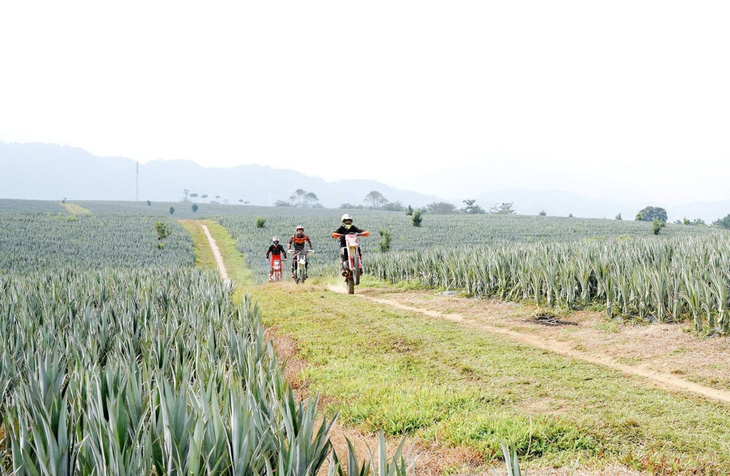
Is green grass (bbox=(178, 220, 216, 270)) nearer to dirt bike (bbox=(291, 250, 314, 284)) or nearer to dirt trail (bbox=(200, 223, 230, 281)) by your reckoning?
dirt trail (bbox=(200, 223, 230, 281))

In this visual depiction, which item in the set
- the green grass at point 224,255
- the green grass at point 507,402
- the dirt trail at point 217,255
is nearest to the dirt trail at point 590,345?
the green grass at point 507,402

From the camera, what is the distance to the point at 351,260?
14102 millimetres

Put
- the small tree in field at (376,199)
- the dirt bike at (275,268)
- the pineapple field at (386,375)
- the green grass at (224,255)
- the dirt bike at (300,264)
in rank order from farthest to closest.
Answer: the small tree in field at (376,199) < the green grass at (224,255) < the dirt bike at (275,268) < the dirt bike at (300,264) < the pineapple field at (386,375)

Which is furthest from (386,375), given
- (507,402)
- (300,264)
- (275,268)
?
(275,268)

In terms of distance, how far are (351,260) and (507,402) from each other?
9188 millimetres

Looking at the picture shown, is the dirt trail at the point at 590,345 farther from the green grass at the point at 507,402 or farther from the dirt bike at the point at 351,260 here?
the dirt bike at the point at 351,260

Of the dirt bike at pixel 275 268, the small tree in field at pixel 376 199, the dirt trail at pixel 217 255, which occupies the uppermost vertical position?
the small tree in field at pixel 376 199

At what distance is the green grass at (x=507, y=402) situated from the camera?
395cm

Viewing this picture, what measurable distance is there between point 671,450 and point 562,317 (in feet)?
18.4

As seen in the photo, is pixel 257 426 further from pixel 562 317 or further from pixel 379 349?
pixel 562 317

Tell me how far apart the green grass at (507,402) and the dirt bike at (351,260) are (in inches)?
210

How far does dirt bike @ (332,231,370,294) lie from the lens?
13.5m

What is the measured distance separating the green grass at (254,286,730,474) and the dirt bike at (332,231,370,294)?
210 inches

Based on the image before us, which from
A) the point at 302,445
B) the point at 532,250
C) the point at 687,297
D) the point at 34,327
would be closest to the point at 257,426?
the point at 302,445
